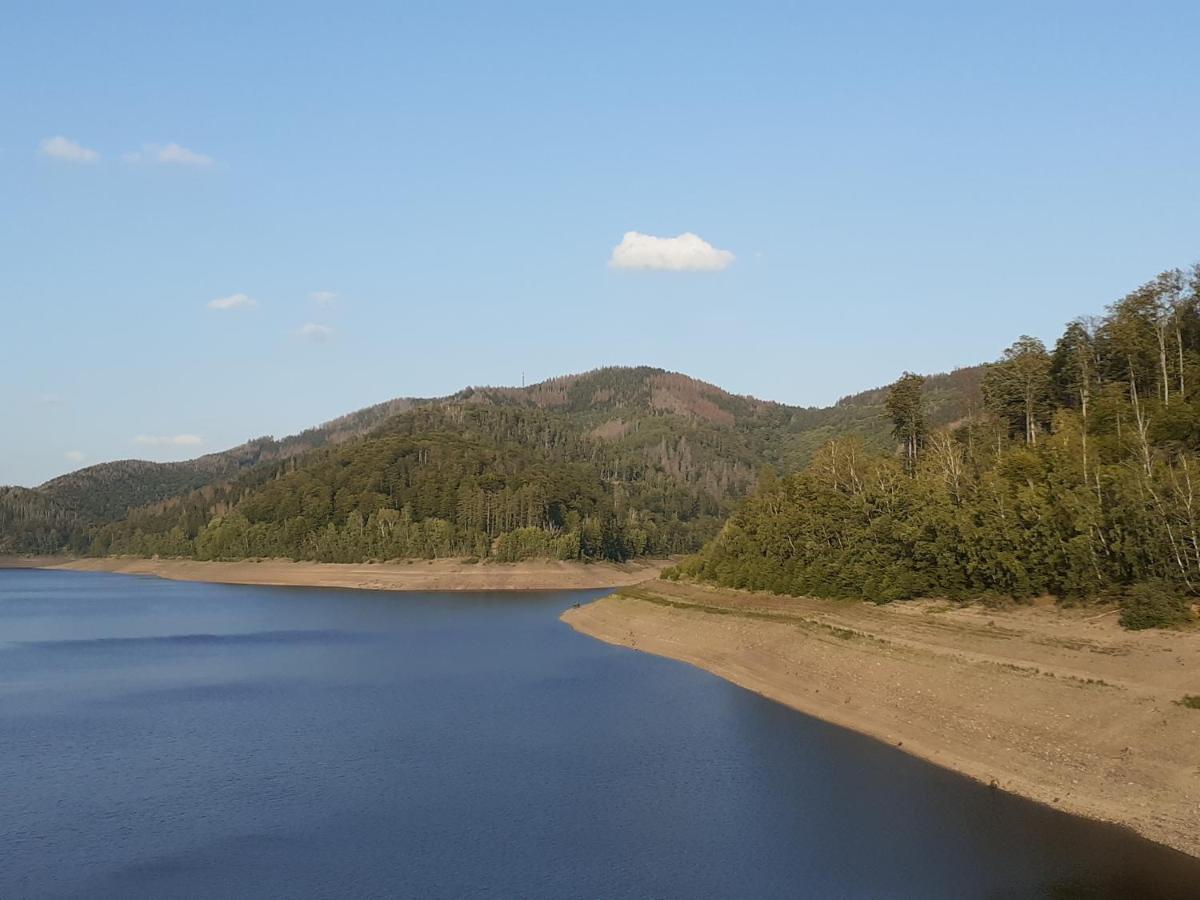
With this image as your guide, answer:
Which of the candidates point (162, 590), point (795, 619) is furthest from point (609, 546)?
point (795, 619)

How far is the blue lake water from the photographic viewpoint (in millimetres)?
26047

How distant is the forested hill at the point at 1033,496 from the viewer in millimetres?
45344

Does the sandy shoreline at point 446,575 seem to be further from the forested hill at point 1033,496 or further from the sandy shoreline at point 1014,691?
the sandy shoreline at point 1014,691

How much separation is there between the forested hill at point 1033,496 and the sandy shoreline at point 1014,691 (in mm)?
2661

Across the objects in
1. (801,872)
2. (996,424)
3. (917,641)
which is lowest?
(801,872)

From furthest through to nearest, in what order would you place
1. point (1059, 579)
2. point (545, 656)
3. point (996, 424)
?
1. point (996, 424)
2. point (545, 656)
3. point (1059, 579)

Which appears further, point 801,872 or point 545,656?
point 545,656

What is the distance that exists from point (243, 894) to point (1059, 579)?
1585 inches

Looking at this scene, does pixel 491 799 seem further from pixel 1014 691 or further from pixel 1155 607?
pixel 1155 607

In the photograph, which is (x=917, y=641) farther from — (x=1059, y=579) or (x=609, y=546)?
(x=609, y=546)

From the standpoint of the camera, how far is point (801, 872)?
26.6 m

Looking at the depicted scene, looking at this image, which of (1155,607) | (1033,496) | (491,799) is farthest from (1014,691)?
(491,799)

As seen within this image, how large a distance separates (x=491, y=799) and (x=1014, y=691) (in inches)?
843

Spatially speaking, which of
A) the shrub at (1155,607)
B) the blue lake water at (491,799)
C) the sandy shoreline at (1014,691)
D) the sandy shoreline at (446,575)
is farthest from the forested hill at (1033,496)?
the sandy shoreline at (446,575)
